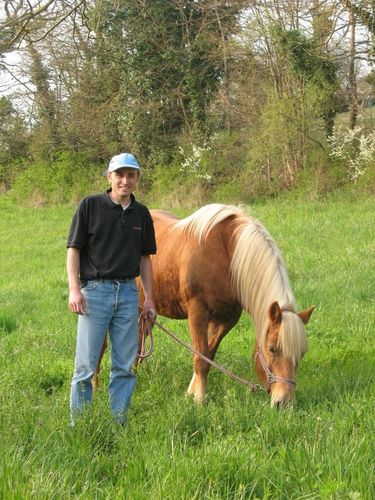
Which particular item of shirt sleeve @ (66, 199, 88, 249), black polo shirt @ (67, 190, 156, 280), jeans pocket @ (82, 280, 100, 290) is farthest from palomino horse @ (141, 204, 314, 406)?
shirt sleeve @ (66, 199, 88, 249)

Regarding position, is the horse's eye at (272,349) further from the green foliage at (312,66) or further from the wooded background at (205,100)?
the green foliage at (312,66)

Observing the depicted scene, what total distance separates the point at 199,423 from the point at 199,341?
1.23 meters

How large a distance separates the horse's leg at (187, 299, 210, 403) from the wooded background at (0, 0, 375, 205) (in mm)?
11163

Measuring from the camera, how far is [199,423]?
378cm

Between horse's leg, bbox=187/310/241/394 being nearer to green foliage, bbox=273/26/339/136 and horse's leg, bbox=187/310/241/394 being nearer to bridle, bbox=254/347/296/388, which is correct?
bridle, bbox=254/347/296/388

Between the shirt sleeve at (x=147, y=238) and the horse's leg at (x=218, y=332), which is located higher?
the shirt sleeve at (x=147, y=238)

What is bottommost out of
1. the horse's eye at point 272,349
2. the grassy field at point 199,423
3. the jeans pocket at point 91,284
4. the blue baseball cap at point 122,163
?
the grassy field at point 199,423

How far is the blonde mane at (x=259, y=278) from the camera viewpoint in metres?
4.38

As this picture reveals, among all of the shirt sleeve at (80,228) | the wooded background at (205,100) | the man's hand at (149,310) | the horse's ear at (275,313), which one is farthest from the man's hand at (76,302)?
the wooded background at (205,100)

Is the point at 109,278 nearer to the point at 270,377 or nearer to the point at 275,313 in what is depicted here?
the point at 275,313

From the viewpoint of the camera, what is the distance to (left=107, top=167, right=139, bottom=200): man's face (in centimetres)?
415

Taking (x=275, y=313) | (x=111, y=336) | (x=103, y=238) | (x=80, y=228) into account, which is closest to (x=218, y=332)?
(x=275, y=313)

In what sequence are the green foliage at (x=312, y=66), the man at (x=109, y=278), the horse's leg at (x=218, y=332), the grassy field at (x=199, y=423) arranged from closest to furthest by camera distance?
the grassy field at (x=199, y=423)
the man at (x=109, y=278)
the horse's leg at (x=218, y=332)
the green foliage at (x=312, y=66)

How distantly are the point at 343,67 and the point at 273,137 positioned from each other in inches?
135
